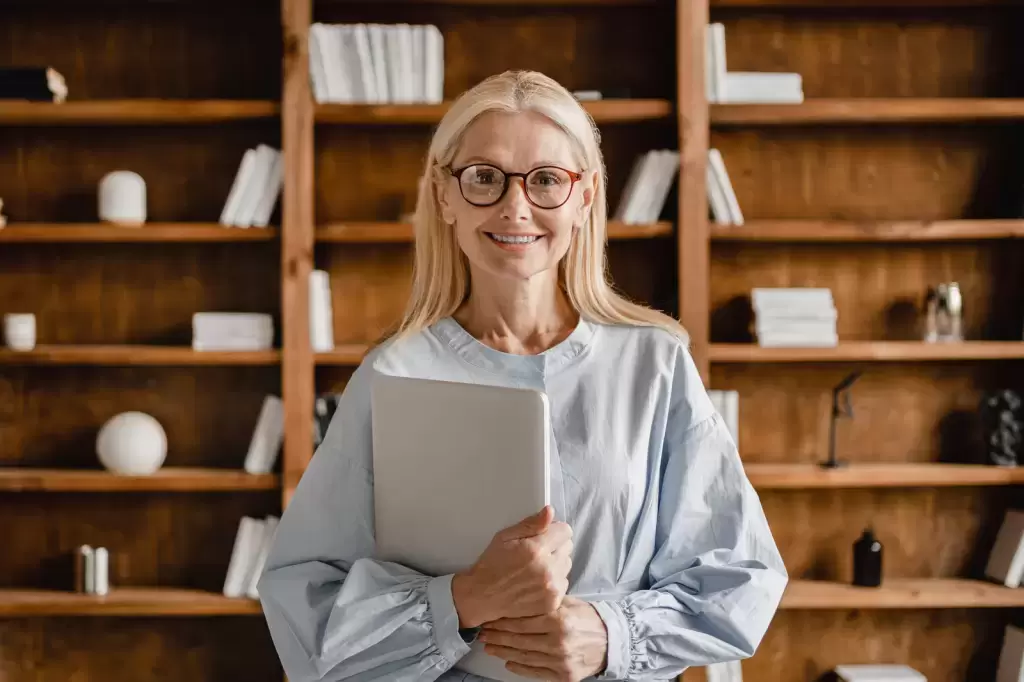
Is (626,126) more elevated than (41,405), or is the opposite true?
(626,126)

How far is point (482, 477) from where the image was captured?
1088mm

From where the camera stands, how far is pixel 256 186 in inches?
116

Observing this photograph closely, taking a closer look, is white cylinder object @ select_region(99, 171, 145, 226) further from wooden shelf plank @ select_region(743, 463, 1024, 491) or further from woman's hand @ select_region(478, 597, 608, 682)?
woman's hand @ select_region(478, 597, 608, 682)

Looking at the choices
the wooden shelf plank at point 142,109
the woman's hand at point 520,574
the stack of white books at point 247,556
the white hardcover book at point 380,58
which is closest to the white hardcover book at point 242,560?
the stack of white books at point 247,556

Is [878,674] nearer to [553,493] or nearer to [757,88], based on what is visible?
[757,88]

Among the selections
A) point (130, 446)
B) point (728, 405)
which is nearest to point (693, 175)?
point (728, 405)

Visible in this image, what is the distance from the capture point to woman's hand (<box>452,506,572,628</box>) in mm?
1045

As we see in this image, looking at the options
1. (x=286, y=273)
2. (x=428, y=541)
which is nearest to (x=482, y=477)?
(x=428, y=541)

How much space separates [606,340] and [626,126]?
2029mm

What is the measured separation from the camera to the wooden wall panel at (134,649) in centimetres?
320

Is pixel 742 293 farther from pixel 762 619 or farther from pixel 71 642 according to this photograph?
pixel 71 642

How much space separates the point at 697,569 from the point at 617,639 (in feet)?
0.44

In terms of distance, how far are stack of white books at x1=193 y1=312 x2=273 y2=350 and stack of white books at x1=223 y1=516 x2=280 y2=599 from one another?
0.54 metres

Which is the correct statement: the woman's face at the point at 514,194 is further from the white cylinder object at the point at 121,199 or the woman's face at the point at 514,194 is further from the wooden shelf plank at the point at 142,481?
the white cylinder object at the point at 121,199
